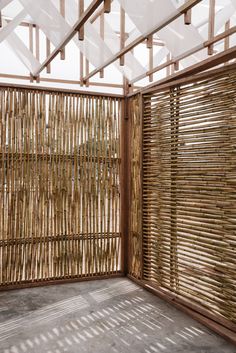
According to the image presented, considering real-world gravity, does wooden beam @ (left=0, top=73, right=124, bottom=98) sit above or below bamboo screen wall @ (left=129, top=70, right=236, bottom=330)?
above

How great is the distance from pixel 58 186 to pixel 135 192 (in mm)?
896

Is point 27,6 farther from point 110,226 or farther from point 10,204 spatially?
point 110,226

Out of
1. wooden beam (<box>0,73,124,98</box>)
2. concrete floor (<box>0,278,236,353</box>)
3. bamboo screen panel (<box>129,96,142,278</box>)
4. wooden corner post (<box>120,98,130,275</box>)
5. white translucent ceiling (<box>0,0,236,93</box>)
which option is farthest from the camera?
wooden corner post (<box>120,98,130,275</box>)

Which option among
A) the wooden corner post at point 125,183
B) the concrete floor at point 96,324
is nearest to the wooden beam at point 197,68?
the wooden corner post at point 125,183

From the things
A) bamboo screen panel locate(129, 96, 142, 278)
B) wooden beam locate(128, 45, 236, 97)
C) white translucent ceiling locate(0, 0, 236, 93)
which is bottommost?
bamboo screen panel locate(129, 96, 142, 278)

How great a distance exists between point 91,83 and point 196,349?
320 cm

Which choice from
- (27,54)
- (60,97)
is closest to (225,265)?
(60,97)

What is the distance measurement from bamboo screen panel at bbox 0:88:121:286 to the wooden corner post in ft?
0.20

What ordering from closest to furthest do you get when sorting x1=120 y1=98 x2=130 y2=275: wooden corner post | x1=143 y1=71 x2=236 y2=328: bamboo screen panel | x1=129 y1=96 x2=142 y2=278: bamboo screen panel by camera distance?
x1=143 y1=71 x2=236 y2=328: bamboo screen panel < x1=129 y1=96 x2=142 y2=278: bamboo screen panel < x1=120 y1=98 x2=130 y2=275: wooden corner post

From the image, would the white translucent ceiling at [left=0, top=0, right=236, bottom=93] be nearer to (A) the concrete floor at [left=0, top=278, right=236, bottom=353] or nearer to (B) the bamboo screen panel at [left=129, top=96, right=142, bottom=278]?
(B) the bamboo screen panel at [left=129, top=96, right=142, bottom=278]

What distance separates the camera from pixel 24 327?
310 centimetres

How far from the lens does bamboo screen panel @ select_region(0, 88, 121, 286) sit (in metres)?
4.04

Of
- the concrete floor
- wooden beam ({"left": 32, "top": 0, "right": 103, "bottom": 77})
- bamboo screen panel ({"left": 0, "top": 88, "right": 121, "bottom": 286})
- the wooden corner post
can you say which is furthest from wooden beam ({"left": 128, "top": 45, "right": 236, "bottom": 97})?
the concrete floor

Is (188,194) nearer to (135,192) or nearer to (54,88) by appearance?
(135,192)
